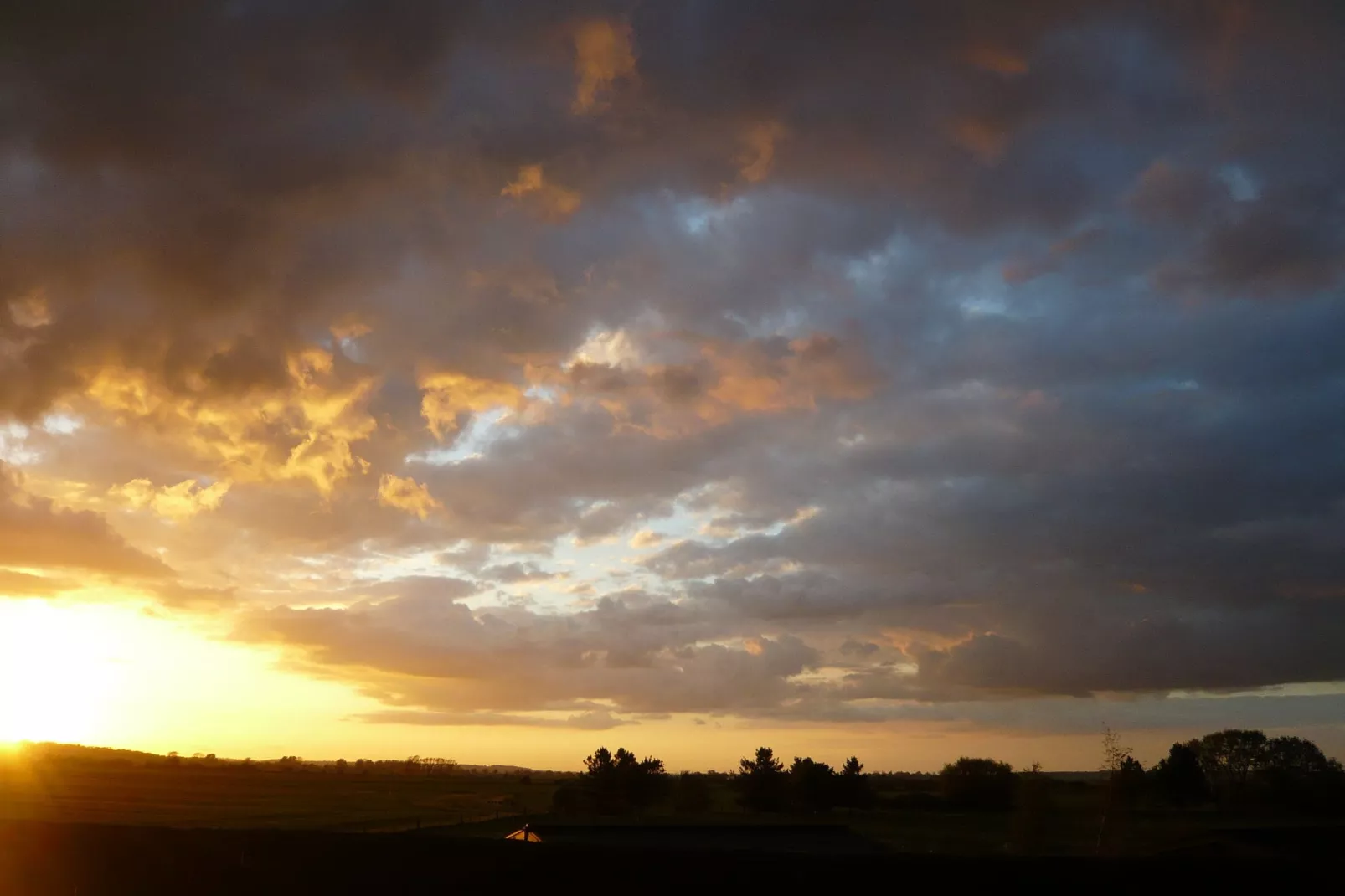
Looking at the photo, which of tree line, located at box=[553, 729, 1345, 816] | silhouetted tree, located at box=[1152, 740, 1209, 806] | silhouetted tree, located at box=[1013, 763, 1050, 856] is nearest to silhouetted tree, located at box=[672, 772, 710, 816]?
tree line, located at box=[553, 729, 1345, 816]

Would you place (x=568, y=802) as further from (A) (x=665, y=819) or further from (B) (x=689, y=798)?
(A) (x=665, y=819)

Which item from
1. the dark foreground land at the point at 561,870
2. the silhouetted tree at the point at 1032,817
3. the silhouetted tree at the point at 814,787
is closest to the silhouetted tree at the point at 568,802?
the silhouetted tree at the point at 814,787

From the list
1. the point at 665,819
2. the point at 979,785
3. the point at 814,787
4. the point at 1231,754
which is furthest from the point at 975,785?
the point at 665,819

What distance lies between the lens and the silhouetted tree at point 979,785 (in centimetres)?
11800

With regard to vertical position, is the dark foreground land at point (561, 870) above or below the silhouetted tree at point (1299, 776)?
above

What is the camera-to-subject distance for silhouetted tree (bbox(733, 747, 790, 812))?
108688mm

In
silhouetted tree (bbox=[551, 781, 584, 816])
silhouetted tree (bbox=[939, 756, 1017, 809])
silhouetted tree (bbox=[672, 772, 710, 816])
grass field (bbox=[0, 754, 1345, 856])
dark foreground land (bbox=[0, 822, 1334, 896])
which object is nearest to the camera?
dark foreground land (bbox=[0, 822, 1334, 896])

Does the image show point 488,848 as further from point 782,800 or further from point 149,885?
point 782,800

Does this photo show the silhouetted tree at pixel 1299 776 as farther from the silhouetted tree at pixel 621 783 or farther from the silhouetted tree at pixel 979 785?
the silhouetted tree at pixel 621 783

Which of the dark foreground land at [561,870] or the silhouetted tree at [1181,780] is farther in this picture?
the silhouetted tree at [1181,780]

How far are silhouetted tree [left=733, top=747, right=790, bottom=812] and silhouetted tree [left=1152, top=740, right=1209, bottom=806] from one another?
189 feet

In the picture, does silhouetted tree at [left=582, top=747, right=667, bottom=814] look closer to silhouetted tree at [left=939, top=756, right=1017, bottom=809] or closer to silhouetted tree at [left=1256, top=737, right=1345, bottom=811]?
silhouetted tree at [left=939, top=756, right=1017, bottom=809]

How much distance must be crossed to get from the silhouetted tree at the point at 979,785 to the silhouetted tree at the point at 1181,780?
21.5 meters

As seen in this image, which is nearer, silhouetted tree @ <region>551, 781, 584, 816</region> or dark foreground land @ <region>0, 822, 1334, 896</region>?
dark foreground land @ <region>0, 822, 1334, 896</region>
